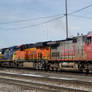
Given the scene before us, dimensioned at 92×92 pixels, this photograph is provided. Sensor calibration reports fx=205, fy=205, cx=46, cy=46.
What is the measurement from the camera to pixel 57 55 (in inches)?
888

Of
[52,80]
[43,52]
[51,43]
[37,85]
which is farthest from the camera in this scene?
[43,52]

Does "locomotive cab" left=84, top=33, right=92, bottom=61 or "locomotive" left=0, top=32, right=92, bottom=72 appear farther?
"locomotive" left=0, top=32, right=92, bottom=72

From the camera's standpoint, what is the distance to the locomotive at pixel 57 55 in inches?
746

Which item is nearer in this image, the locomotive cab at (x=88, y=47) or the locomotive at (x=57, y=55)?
the locomotive cab at (x=88, y=47)

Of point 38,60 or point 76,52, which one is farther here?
point 38,60

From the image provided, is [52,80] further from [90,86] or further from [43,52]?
[43,52]

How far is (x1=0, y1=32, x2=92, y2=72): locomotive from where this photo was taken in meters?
18.9

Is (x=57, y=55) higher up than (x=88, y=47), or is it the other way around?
(x=88, y=47)

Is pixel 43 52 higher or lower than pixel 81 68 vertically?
higher

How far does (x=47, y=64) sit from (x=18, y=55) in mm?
7531

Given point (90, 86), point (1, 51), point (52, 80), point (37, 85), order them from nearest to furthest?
point (90, 86) < point (37, 85) < point (52, 80) < point (1, 51)

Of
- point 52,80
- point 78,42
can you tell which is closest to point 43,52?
point 78,42

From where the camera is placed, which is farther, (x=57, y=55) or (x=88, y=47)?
(x=57, y=55)

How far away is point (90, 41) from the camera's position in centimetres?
1838
